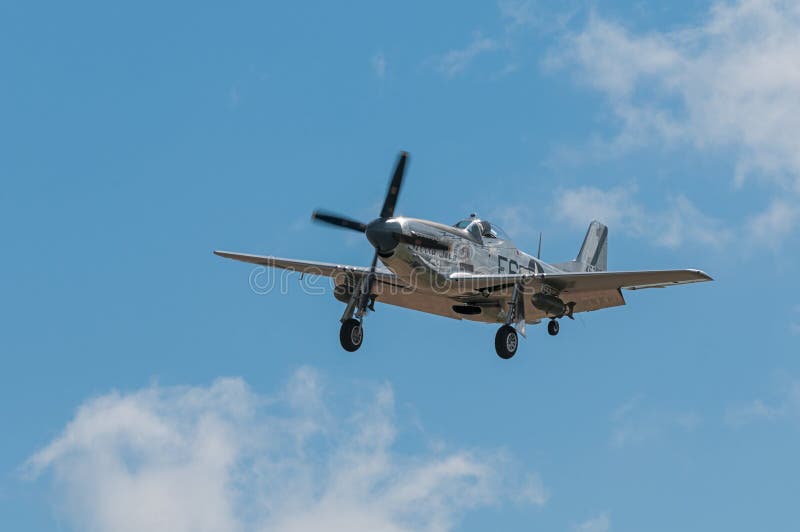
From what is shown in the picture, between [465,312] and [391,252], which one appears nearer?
[391,252]

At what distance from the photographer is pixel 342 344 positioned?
1136 inches

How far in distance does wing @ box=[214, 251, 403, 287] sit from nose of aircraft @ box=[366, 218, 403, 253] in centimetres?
317

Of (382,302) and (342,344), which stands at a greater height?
(382,302)

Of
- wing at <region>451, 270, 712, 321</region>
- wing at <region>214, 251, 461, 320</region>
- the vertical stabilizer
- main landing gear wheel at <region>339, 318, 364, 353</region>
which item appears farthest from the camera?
the vertical stabilizer

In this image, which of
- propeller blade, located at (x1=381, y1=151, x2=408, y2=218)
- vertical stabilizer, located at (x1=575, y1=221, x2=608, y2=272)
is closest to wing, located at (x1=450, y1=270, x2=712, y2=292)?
propeller blade, located at (x1=381, y1=151, x2=408, y2=218)

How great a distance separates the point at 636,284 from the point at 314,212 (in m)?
8.59

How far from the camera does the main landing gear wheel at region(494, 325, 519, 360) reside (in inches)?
1180

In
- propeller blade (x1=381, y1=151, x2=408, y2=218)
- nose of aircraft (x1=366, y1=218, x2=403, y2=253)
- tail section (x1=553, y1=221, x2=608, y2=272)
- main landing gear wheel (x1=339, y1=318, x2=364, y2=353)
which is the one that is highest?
tail section (x1=553, y1=221, x2=608, y2=272)

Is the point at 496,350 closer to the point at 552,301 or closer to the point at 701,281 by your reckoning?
the point at 552,301

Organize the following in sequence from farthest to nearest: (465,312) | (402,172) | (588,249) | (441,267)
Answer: (588,249) < (465,312) < (441,267) < (402,172)

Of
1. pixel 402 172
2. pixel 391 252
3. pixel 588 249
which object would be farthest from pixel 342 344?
pixel 588 249

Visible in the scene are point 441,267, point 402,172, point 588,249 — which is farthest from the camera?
point 588,249

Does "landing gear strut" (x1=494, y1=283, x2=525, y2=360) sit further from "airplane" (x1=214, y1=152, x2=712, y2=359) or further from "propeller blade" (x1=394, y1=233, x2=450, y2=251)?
"propeller blade" (x1=394, y1=233, x2=450, y2=251)

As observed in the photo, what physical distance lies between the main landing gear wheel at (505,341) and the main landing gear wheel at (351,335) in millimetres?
3633
